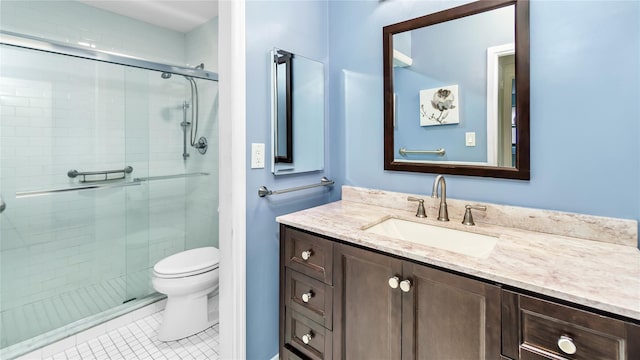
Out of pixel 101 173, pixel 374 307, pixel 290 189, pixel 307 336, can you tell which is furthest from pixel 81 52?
pixel 374 307

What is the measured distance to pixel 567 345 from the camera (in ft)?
2.24

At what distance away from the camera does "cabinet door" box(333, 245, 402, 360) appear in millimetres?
1001

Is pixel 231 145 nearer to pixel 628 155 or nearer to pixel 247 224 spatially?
pixel 247 224

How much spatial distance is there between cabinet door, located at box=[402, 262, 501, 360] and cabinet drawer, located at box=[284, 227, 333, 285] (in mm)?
327

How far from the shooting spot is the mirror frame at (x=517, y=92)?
1.17m

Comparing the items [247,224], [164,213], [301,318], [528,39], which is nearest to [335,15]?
[528,39]

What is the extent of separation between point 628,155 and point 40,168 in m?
3.21

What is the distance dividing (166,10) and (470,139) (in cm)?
245

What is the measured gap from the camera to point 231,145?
133 cm

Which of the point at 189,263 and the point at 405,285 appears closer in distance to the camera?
the point at 405,285

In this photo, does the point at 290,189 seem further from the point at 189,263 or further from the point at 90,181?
the point at 90,181

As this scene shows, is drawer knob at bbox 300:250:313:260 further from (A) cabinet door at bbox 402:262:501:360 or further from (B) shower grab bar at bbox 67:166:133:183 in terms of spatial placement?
(B) shower grab bar at bbox 67:166:133:183

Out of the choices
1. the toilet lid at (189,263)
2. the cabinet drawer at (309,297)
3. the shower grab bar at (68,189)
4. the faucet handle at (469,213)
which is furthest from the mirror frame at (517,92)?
the shower grab bar at (68,189)

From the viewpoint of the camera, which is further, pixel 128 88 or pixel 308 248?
pixel 128 88
